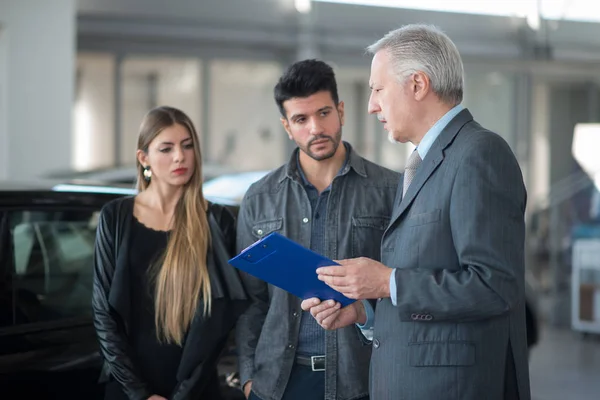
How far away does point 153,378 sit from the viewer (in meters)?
3.17

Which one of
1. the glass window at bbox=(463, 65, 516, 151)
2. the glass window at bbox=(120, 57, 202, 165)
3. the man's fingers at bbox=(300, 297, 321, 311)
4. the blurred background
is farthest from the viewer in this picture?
the glass window at bbox=(463, 65, 516, 151)

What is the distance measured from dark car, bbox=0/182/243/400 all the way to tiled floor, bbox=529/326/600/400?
386cm

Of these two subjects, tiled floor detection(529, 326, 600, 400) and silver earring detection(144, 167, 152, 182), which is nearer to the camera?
silver earring detection(144, 167, 152, 182)

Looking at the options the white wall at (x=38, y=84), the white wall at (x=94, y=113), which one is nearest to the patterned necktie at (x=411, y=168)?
the white wall at (x=38, y=84)

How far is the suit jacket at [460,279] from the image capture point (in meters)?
2.20

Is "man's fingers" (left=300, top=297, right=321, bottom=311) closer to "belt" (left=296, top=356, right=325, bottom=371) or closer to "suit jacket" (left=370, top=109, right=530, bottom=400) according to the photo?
"suit jacket" (left=370, top=109, right=530, bottom=400)

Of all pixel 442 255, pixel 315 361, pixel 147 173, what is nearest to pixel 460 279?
pixel 442 255

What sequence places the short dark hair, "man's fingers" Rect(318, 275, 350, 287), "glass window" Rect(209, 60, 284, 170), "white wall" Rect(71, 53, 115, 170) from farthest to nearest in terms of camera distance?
"glass window" Rect(209, 60, 284, 170) → "white wall" Rect(71, 53, 115, 170) → the short dark hair → "man's fingers" Rect(318, 275, 350, 287)

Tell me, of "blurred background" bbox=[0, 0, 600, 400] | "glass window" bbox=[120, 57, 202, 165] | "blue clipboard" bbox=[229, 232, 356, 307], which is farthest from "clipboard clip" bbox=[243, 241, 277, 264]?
"glass window" bbox=[120, 57, 202, 165]

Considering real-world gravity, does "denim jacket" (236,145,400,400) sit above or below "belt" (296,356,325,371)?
above

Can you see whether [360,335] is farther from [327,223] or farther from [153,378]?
[153,378]

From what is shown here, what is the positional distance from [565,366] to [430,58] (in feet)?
19.8

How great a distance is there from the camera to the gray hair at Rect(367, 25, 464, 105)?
2367 mm

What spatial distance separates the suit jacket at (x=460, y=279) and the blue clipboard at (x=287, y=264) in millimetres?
236
